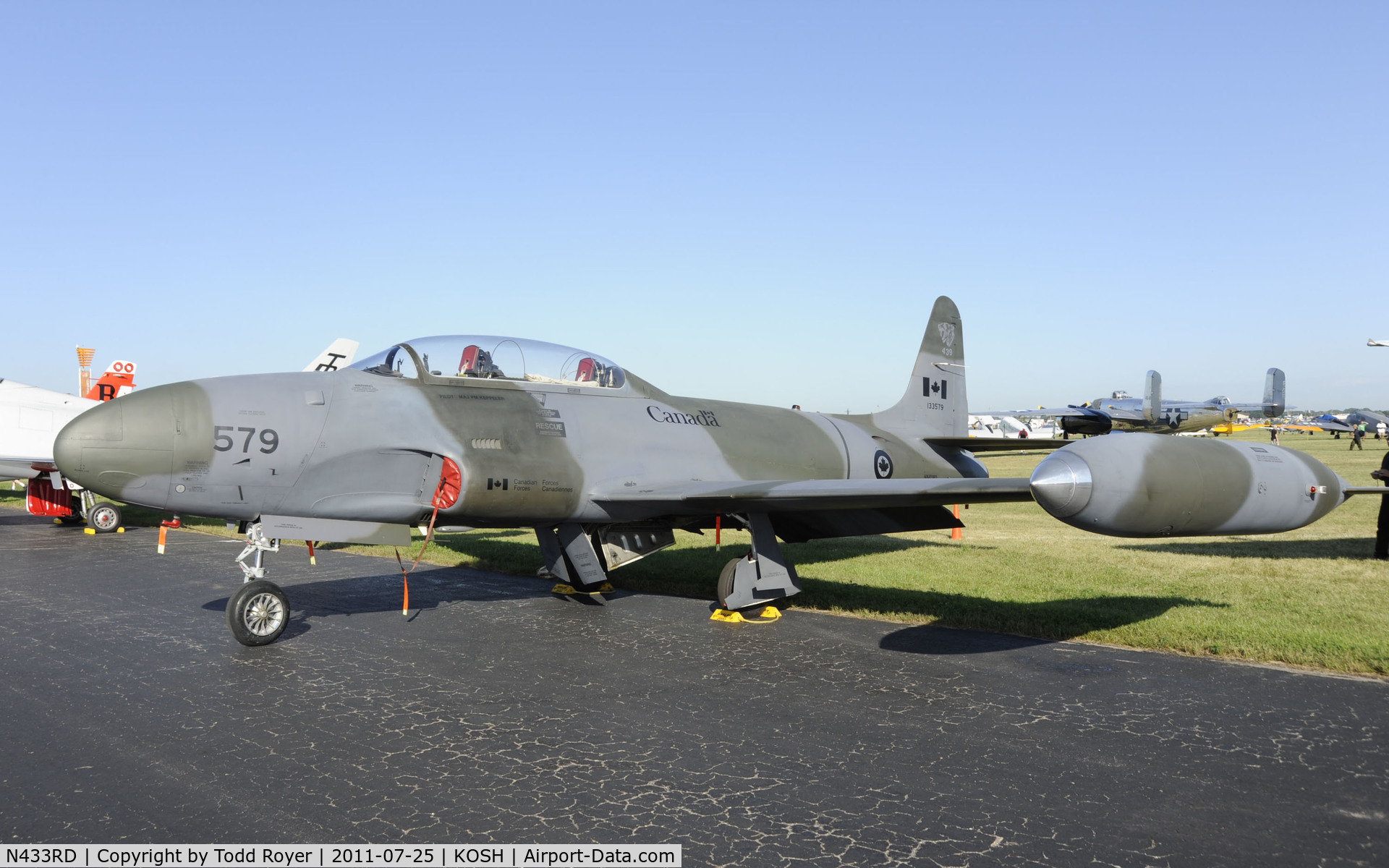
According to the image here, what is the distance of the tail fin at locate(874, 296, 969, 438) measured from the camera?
48.4ft

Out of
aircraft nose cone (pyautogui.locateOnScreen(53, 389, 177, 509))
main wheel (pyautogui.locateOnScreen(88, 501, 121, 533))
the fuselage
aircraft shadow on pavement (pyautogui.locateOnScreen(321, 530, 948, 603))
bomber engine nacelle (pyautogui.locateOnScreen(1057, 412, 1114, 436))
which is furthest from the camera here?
bomber engine nacelle (pyautogui.locateOnScreen(1057, 412, 1114, 436))

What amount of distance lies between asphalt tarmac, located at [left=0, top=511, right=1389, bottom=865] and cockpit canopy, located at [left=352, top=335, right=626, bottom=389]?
2613 mm

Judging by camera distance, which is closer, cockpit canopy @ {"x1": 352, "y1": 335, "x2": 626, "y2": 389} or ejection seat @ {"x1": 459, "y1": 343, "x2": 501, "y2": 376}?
cockpit canopy @ {"x1": 352, "y1": 335, "x2": 626, "y2": 389}

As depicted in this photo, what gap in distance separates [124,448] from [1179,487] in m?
8.10

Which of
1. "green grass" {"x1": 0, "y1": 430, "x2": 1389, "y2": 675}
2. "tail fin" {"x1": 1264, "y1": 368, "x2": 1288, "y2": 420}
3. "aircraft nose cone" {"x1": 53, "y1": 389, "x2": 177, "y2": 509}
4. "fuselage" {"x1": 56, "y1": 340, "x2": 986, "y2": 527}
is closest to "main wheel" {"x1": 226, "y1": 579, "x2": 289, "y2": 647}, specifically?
"fuselage" {"x1": 56, "y1": 340, "x2": 986, "y2": 527}

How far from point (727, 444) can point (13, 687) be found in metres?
7.21

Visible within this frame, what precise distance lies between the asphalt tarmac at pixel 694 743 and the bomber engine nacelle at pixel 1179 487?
130 cm

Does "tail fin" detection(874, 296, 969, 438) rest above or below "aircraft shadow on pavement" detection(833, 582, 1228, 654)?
above

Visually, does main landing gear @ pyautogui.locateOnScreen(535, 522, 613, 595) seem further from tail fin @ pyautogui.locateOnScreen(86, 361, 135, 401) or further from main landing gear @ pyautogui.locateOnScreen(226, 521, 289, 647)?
tail fin @ pyautogui.locateOnScreen(86, 361, 135, 401)

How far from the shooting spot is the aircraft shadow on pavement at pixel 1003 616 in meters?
8.55

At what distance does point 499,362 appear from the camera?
9.55 m

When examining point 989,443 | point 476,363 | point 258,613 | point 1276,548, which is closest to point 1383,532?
point 1276,548

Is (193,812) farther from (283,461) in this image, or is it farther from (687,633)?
(687,633)

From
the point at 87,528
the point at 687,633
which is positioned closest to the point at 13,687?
the point at 687,633
